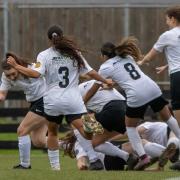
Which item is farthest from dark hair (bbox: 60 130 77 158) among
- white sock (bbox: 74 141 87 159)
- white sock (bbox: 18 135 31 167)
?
white sock (bbox: 18 135 31 167)

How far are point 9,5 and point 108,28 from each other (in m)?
2.22

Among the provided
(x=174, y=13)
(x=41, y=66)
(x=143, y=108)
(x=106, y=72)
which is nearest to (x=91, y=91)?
(x=106, y=72)

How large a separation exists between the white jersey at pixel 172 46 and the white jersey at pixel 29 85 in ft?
7.23

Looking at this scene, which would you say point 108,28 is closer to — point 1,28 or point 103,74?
point 1,28

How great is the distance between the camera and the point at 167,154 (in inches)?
530

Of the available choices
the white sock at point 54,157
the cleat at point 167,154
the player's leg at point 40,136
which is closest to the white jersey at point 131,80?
the cleat at point 167,154

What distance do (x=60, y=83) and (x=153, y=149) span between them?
5.25 ft

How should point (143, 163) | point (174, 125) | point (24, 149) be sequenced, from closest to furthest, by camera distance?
point (174, 125) < point (143, 163) < point (24, 149)

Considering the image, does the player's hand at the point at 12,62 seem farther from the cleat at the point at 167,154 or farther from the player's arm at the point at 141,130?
the cleat at the point at 167,154

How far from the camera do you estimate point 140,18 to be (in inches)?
934

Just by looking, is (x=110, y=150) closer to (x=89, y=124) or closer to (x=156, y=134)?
(x=156, y=134)

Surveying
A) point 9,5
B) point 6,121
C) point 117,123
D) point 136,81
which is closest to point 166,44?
point 136,81

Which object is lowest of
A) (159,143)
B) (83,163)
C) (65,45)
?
(83,163)

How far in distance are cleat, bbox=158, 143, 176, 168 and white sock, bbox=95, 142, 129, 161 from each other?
796 mm
